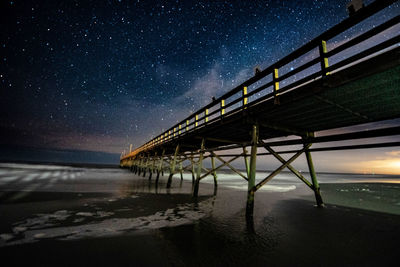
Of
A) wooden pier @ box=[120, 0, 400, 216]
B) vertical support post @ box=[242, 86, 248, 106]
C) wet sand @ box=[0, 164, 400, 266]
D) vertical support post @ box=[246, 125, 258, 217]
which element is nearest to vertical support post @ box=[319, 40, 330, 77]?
wooden pier @ box=[120, 0, 400, 216]

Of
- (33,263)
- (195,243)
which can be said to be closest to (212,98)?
(195,243)

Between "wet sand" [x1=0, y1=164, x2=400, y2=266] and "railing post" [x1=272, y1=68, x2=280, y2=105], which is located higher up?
"railing post" [x1=272, y1=68, x2=280, y2=105]

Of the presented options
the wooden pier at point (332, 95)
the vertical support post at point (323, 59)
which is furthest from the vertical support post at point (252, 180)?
the vertical support post at point (323, 59)

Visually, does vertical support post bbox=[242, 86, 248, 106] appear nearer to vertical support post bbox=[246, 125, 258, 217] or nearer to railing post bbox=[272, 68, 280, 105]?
vertical support post bbox=[246, 125, 258, 217]

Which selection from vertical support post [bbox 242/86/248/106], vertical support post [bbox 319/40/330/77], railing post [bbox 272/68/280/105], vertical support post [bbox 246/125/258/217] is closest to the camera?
vertical support post [bbox 319/40/330/77]

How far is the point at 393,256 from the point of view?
9.30 ft

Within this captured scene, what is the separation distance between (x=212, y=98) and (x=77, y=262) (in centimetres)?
684

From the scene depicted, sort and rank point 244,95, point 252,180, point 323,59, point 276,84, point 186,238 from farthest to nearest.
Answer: point 244,95
point 252,180
point 276,84
point 323,59
point 186,238

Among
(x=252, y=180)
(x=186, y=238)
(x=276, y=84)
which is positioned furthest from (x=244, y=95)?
(x=186, y=238)

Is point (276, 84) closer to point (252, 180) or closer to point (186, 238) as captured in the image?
point (252, 180)

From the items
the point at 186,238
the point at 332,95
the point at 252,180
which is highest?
the point at 332,95

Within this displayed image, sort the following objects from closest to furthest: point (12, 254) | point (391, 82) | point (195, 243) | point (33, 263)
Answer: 1. point (33, 263)
2. point (12, 254)
3. point (195, 243)
4. point (391, 82)

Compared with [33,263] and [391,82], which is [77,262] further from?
[391,82]

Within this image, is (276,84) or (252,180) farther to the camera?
(252,180)
